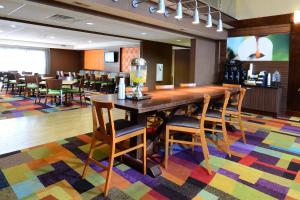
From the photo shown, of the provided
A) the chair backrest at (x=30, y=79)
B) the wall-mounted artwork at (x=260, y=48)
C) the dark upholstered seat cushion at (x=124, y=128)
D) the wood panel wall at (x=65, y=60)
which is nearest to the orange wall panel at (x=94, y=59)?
the wood panel wall at (x=65, y=60)

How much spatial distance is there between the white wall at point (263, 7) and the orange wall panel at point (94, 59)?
7972 mm

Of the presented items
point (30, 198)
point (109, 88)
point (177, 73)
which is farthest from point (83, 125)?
point (177, 73)

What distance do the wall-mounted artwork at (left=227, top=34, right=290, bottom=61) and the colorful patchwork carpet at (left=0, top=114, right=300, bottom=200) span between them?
11.0ft

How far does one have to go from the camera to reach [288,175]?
2623mm

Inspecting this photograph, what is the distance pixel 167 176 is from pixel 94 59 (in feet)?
37.9

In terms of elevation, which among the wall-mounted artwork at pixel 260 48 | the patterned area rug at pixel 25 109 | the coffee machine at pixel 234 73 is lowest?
the patterned area rug at pixel 25 109

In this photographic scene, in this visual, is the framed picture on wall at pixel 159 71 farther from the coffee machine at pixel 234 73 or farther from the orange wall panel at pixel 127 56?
the coffee machine at pixel 234 73

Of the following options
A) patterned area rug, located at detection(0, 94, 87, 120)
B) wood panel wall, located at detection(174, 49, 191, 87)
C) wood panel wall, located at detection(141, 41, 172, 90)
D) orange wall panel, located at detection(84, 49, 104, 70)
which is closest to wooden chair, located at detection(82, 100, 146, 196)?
patterned area rug, located at detection(0, 94, 87, 120)

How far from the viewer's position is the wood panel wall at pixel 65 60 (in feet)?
42.9

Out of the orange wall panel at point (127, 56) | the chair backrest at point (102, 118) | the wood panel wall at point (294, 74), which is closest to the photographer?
the chair backrest at point (102, 118)

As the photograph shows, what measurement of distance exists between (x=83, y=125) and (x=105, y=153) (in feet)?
5.48

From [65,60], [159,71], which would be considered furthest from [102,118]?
[65,60]

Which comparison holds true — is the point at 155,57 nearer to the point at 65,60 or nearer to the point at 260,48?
the point at 260,48

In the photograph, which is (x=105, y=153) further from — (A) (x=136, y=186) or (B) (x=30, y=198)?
(B) (x=30, y=198)
